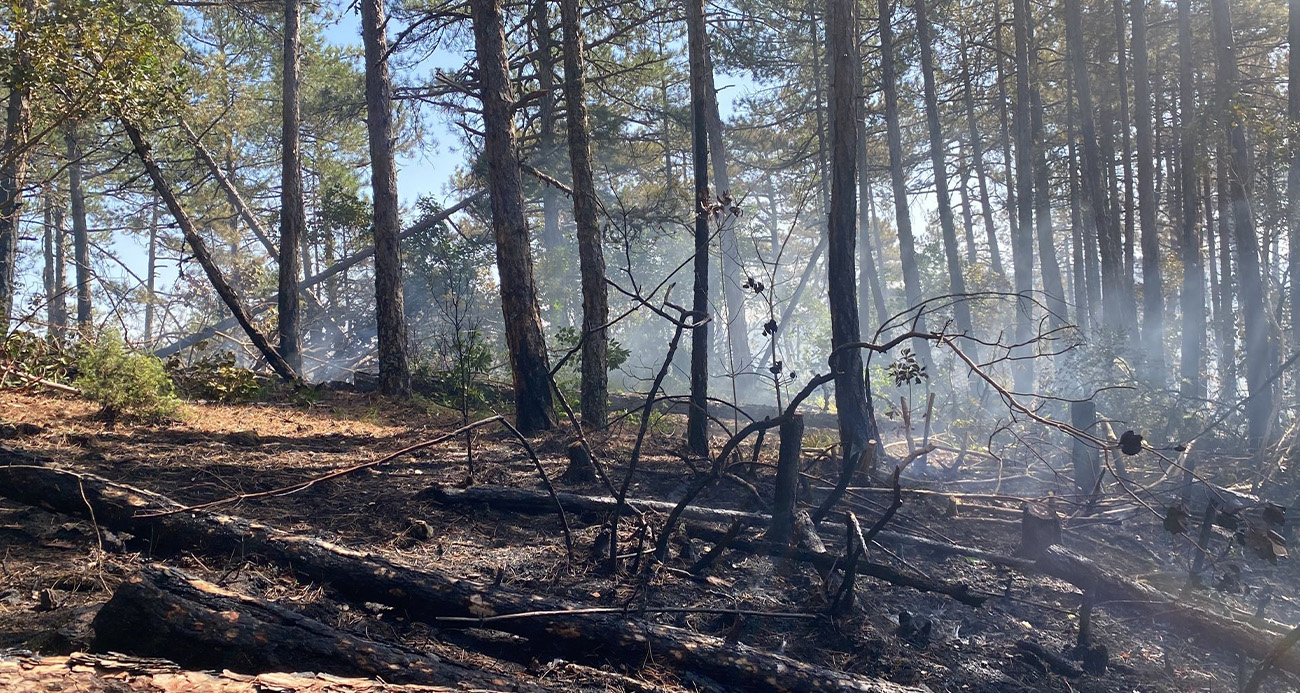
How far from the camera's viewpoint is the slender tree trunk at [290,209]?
1315 cm

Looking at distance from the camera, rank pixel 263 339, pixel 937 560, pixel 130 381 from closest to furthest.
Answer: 1. pixel 937 560
2. pixel 130 381
3. pixel 263 339

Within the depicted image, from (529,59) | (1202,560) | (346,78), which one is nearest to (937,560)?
(1202,560)

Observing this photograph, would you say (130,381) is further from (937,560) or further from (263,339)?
(937,560)

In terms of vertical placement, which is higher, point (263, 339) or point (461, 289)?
point (461, 289)

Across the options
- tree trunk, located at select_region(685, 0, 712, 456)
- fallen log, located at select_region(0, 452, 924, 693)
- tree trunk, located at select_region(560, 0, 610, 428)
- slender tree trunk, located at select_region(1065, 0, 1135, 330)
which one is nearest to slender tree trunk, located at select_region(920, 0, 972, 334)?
slender tree trunk, located at select_region(1065, 0, 1135, 330)

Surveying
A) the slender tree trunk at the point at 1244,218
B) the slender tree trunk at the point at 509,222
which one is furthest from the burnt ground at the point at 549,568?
the slender tree trunk at the point at 1244,218

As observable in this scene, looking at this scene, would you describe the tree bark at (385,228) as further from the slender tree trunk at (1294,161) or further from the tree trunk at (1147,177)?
the tree trunk at (1147,177)

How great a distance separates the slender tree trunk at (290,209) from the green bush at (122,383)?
6.12 m

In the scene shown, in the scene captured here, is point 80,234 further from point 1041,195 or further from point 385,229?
point 1041,195

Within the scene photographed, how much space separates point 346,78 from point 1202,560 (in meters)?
21.7

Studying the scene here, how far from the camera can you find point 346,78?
20.9m

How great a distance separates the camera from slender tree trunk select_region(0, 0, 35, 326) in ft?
24.5

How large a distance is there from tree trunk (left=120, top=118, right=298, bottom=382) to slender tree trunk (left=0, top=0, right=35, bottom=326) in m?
0.93

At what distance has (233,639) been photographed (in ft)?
9.82
